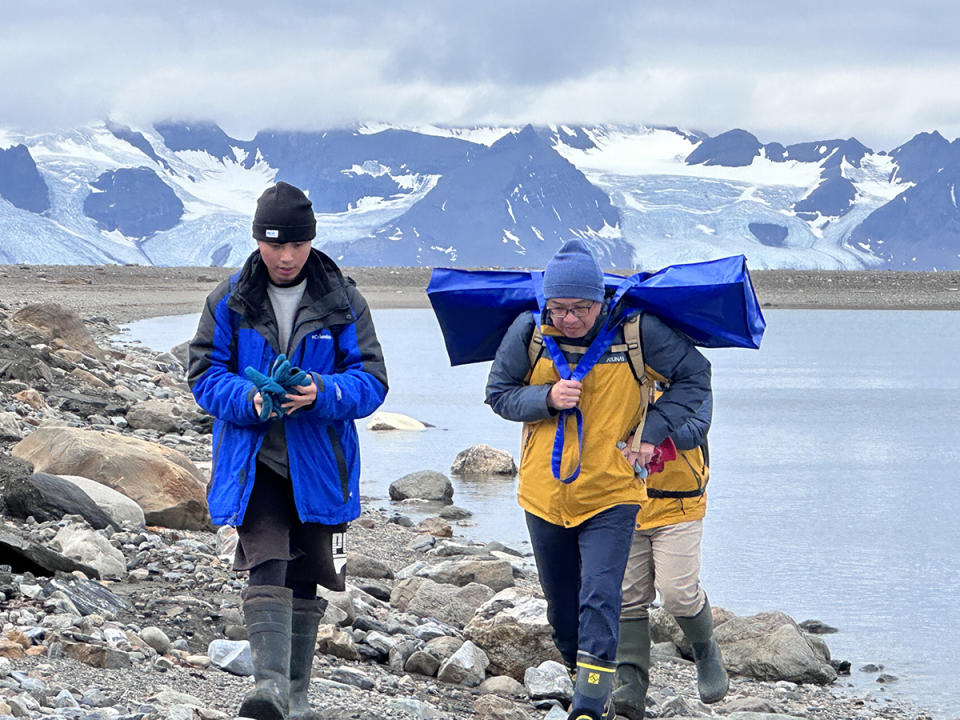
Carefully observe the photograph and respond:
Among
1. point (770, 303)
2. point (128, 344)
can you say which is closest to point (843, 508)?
point (128, 344)

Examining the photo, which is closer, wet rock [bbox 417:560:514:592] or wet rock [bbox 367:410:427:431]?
wet rock [bbox 417:560:514:592]

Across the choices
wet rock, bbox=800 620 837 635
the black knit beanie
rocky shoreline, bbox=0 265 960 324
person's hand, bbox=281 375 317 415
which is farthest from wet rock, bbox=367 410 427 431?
rocky shoreline, bbox=0 265 960 324

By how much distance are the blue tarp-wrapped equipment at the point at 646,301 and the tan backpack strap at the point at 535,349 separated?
18 centimetres

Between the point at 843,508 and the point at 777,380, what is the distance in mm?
19808

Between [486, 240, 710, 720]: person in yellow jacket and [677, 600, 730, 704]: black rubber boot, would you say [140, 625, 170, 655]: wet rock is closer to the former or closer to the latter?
[486, 240, 710, 720]: person in yellow jacket

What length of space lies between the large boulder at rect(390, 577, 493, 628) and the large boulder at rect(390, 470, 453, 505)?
5.05 meters

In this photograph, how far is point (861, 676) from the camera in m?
7.43

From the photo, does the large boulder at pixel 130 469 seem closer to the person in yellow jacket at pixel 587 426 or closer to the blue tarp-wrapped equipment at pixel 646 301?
the blue tarp-wrapped equipment at pixel 646 301

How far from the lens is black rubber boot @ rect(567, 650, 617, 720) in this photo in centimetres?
423

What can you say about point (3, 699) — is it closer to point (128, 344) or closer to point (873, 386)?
point (128, 344)

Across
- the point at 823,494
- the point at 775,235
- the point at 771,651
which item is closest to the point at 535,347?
the point at 771,651

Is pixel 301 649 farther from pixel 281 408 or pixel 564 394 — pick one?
pixel 564 394

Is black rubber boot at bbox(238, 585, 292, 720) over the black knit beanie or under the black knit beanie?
under

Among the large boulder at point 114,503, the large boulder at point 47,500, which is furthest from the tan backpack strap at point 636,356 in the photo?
the large boulder at point 114,503
